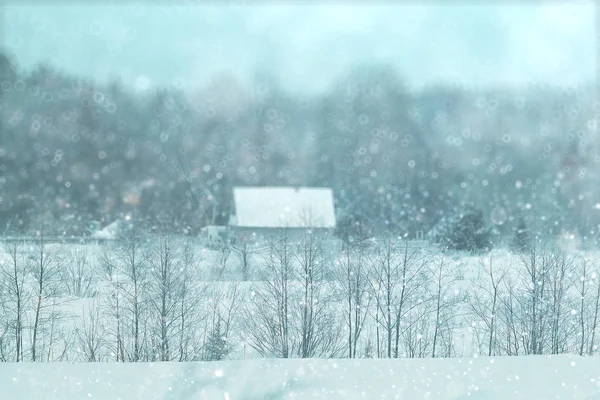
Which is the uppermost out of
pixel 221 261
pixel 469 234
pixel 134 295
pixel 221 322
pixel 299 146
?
pixel 299 146

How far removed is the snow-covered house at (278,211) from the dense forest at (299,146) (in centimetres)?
153

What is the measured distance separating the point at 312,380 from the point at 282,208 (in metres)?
15.2

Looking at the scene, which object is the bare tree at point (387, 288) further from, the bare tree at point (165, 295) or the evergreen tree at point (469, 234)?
the bare tree at point (165, 295)

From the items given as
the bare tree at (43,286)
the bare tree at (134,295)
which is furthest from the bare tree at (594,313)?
the bare tree at (43,286)

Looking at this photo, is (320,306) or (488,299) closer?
(488,299)

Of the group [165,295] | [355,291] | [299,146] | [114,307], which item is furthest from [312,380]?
[299,146]

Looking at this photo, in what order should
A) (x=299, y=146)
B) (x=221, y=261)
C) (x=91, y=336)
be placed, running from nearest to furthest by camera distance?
(x=91, y=336)
(x=221, y=261)
(x=299, y=146)

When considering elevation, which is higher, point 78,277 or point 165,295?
point 78,277

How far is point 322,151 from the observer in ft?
95.6

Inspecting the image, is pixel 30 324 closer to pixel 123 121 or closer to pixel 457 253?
pixel 457 253

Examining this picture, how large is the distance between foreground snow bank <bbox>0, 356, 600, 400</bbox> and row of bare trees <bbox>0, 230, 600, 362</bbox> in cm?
259

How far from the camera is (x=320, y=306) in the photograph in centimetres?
1036

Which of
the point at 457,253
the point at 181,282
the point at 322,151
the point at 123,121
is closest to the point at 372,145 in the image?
the point at 322,151

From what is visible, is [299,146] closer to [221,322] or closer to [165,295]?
[165,295]
